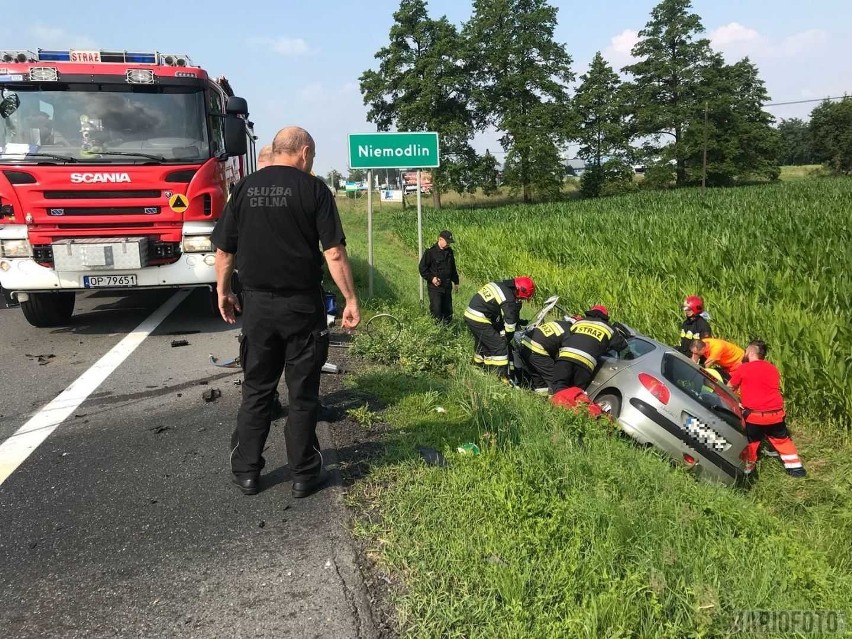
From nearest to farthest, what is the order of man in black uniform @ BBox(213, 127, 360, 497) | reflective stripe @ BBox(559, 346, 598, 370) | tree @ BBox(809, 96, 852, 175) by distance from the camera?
1. man in black uniform @ BBox(213, 127, 360, 497)
2. reflective stripe @ BBox(559, 346, 598, 370)
3. tree @ BBox(809, 96, 852, 175)

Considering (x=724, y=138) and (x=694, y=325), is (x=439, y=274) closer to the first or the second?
(x=694, y=325)

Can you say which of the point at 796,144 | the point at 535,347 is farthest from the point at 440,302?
the point at 796,144

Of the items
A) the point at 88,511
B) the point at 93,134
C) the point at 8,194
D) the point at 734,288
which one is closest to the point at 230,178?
the point at 93,134

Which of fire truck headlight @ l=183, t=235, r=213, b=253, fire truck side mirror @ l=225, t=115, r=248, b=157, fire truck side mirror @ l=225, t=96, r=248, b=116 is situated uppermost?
fire truck side mirror @ l=225, t=96, r=248, b=116

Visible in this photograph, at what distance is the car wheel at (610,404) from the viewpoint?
566 centimetres

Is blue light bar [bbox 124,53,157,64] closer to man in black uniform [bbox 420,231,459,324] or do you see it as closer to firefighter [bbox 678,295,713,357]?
man in black uniform [bbox 420,231,459,324]

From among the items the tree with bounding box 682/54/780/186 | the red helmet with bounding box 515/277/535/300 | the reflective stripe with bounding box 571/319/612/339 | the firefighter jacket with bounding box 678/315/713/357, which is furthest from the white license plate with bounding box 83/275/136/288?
the tree with bounding box 682/54/780/186

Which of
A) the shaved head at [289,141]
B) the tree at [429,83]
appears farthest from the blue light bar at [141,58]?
the tree at [429,83]

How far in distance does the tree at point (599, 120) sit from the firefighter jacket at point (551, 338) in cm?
5115

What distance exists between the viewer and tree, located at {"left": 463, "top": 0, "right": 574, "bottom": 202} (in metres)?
50.5

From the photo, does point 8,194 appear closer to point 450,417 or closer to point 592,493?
A: point 450,417

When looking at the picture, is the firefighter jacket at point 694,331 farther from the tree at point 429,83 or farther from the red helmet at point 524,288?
the tree at point 429,83

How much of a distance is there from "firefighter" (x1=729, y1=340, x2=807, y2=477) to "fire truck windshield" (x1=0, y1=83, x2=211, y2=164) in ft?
21.4

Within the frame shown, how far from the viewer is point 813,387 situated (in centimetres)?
603
